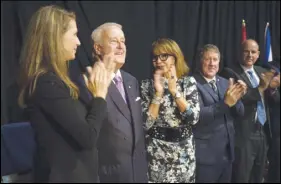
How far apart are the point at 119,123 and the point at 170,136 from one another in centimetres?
27

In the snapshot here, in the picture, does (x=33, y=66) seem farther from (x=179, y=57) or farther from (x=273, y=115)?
(x=273, y=115)

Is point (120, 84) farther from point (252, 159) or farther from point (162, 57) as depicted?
point (252, 159)

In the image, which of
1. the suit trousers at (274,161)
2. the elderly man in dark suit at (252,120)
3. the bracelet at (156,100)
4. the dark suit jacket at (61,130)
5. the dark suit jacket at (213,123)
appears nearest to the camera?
the dark suit jacket at (61,130)

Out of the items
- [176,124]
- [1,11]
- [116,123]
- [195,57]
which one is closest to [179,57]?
[195,57]

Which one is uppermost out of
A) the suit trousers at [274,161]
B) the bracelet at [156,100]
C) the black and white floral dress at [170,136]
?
the bracelet at [156,100]

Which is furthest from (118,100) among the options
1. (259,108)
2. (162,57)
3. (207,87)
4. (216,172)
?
(259,108)

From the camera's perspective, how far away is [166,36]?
1.89 metres

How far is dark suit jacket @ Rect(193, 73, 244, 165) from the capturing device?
1865 mm

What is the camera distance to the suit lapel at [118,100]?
163 centimetres

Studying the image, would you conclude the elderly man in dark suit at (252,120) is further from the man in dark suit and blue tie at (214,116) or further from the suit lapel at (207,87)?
the suit lapel at (207,87)

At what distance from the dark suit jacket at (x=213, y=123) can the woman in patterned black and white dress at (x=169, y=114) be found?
0.16 feet

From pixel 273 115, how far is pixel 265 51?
1.07 ft

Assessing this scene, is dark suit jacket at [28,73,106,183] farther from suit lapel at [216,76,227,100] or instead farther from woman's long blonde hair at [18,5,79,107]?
suit lapel at [216,76,227,100]

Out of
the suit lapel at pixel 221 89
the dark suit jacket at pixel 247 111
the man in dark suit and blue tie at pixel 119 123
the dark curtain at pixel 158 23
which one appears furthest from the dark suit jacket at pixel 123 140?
the dark suit jacket at pixel 247 111
